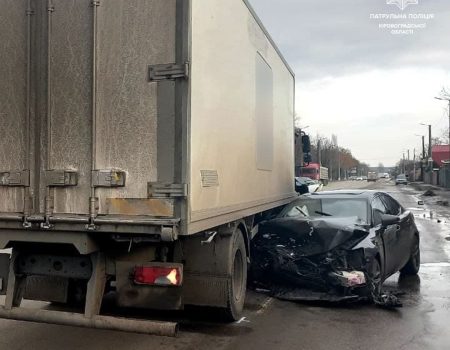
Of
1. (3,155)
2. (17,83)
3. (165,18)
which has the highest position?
(165,18)

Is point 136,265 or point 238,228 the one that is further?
point 238,228

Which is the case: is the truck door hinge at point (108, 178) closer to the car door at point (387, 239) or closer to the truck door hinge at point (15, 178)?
the truck door hinge at point (15, 178)

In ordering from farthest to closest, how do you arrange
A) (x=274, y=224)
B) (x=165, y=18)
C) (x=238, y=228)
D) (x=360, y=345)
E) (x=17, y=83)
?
(x=274, y=224) < (x=238, y=228) < (x=360, y=345) < (x=17, y=83) < (x=165, y=18)

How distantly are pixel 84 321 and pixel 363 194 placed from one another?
5.11m

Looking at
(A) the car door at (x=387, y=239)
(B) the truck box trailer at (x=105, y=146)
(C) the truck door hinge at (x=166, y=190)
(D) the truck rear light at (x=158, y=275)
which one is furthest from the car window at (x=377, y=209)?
(C) the truck door hinge at (x=166, y=190)

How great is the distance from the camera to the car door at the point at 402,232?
304 inches

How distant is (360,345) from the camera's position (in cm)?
505

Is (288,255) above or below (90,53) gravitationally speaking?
below

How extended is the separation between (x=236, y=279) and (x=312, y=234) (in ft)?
5.13

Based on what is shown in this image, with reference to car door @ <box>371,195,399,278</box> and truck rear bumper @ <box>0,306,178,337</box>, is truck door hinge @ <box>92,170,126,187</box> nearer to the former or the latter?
truck rear bumper @ <box>0,306,178,337</box>

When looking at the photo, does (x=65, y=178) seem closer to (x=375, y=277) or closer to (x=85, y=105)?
(x=85, y=105)

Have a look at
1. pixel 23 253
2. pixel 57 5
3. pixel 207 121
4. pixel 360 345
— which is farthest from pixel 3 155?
pixel 360 345

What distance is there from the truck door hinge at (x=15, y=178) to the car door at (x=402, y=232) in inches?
212

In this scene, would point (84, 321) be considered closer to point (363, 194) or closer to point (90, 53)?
point (90, 53)
